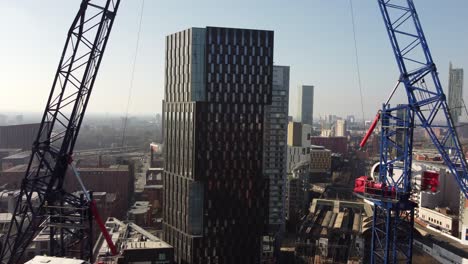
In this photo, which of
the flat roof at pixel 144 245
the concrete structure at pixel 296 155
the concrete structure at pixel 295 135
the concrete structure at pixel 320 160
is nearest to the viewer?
the flat roof at pixel 144 245

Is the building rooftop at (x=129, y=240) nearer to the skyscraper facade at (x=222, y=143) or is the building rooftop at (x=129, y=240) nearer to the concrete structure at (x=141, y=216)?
the skyscraper facade at (x=222, y=143)

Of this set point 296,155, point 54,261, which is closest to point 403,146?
point 54,261

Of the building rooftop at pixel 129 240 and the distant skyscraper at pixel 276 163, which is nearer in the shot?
the building rooftop at pixel 129 240

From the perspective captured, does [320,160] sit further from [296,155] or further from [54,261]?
[54,261]

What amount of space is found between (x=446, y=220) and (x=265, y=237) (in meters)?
26.6

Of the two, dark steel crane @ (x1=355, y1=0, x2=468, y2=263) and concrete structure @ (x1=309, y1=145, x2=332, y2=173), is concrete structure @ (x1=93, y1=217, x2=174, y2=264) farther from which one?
concrete structure @ (x1=309, y1=145, x2=332, y2=173)

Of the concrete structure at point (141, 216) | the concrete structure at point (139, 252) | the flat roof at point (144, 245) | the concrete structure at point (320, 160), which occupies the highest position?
the concrete structure at point (320, 160)

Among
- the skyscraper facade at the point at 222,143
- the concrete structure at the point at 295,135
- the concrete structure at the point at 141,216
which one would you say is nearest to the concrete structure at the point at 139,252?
the skyscraper facade at the point at 222,143

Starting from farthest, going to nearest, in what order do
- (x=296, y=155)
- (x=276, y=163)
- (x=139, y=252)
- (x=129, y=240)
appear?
(x=296, y=155) < (x=276, y=163) < (x=129, y=240) < (x=139, y=252)

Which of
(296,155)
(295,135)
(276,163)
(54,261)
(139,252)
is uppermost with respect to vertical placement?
(295,135)

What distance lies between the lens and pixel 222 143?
5350cm

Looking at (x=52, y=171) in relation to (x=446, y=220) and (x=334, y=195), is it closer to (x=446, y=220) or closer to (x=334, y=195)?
(x=446, y=220)

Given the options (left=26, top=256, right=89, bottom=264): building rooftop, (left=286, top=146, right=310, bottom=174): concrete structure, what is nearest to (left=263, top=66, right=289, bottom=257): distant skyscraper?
(left=26, top=256, right=89, bottom=264): building rooftop

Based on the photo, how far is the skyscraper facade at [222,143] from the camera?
2071 inches
